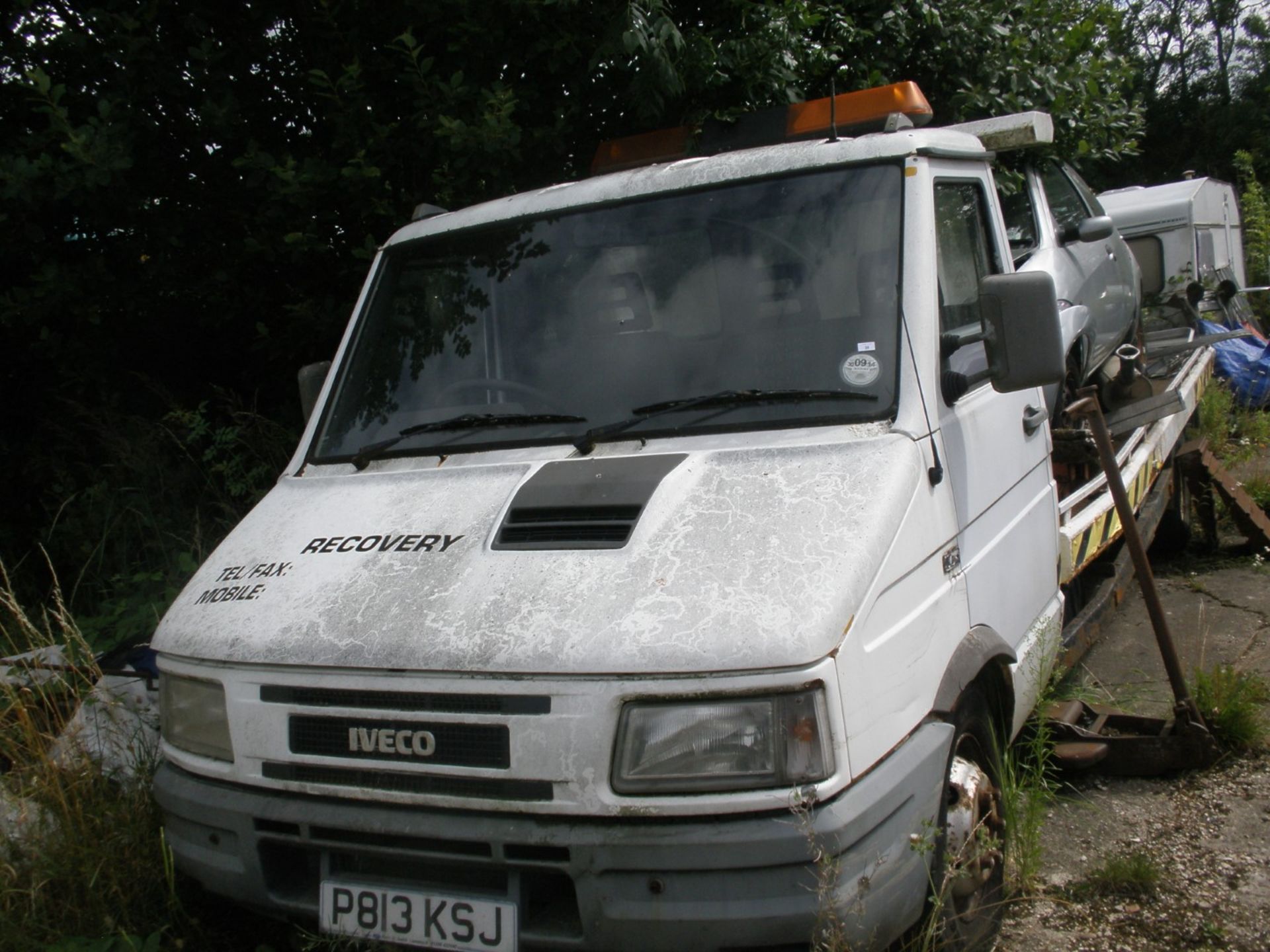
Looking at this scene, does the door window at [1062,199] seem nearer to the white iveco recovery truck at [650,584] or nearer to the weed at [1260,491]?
the weed at [1260,491]

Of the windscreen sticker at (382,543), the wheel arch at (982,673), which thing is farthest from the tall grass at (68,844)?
the wheel arch at (982,673)

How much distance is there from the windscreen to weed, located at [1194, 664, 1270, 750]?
2.15 meters

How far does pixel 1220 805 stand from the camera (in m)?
3.78

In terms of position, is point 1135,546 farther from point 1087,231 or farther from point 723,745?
point 723,745

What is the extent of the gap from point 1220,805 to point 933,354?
6.41ft

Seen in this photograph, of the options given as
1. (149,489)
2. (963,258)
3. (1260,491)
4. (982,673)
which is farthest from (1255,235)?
(982,673)

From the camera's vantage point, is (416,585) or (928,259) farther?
(928,259)

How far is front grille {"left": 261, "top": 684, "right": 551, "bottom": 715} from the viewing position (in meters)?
2.37

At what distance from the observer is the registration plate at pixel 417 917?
2.38 meters

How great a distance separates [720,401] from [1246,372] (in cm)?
806

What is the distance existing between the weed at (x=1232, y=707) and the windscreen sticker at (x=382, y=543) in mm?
2935

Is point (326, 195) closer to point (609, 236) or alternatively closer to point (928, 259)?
point (609, 236)

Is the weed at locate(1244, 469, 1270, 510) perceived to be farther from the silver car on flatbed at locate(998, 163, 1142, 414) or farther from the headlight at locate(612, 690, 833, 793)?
the headlight at locate(612, 690, 833, 793)

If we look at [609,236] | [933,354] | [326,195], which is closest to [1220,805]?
A: [933,354]
